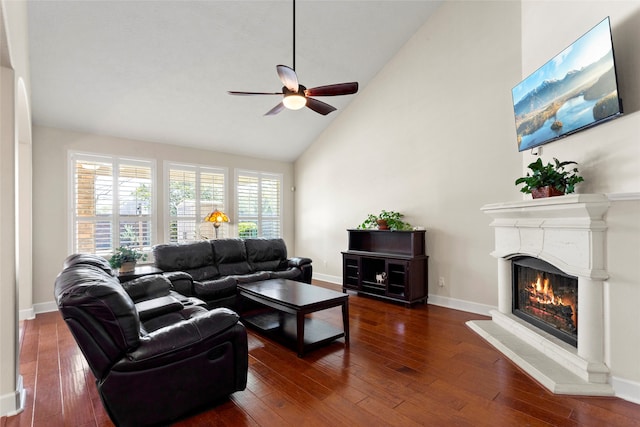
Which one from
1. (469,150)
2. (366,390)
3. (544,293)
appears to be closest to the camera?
(366,390)

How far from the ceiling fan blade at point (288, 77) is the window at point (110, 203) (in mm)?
3832

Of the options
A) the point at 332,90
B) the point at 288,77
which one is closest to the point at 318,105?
the point at 332,90

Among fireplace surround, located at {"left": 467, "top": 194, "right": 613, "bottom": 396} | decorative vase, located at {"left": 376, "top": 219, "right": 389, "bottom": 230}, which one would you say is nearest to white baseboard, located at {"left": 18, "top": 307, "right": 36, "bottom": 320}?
decorative vase, located at {"left": 376, "top": 219, "right": 389, "bottom": 230}

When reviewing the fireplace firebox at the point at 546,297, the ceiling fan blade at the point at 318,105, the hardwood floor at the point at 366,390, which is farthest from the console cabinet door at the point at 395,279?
the ceiling fan blade at the point at 318,105

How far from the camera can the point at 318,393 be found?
2336 millimetres

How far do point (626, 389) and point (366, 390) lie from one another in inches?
72.4

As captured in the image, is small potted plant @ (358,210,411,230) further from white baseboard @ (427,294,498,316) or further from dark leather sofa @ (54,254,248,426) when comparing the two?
dark leather sofa @ (54,254,248,426)

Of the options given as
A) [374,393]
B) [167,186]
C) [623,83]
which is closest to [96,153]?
[167,186]

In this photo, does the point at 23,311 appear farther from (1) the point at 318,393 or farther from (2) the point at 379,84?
(2) the point at 379,84

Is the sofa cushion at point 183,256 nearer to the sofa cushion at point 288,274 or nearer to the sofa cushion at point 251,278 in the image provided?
the sofa cushion at point 251,278

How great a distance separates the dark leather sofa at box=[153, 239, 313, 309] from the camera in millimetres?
4066

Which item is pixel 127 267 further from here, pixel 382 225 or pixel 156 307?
pixel 382 225

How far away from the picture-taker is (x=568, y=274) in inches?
103

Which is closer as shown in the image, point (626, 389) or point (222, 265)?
point (626, 389)
